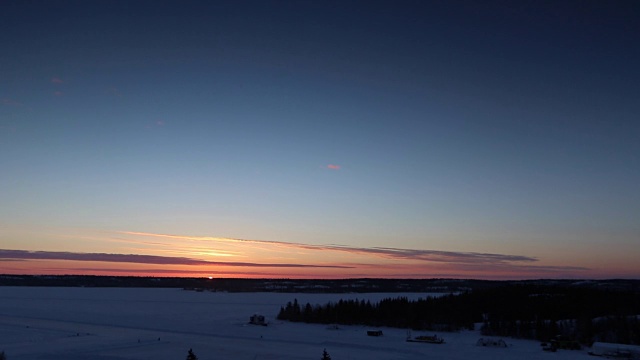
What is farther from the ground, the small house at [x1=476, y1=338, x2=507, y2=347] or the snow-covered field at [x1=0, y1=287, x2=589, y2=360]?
the small house at [x1=476, y1=338, x2=507, y2=347]

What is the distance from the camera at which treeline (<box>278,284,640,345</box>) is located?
206ft

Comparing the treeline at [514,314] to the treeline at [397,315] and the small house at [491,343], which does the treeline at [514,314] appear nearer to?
the treeline at [397,315]

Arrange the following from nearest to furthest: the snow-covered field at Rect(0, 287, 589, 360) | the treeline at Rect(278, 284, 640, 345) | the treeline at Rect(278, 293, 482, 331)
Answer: the snow-covered field at Rect(0, 287, 589, 360) → the treeline at Rect(278, 284, 640, 345) → the treeline at Rect(278, 293, 482, 331)

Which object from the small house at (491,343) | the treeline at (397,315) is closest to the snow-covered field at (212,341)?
the small house at (491,343)

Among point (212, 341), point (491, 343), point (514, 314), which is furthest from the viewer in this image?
point (514, 314)

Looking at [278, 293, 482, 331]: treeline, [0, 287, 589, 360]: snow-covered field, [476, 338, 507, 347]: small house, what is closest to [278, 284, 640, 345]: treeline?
[278, 293, 482, 331]: treeline

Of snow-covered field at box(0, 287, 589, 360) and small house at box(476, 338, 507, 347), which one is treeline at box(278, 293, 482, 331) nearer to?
snow-covered field at box(0, 287, 589, 360)

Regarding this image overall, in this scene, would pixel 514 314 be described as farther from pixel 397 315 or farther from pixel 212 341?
pixel 212 341

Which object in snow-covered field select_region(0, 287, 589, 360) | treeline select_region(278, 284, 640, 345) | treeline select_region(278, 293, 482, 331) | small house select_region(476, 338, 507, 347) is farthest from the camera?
treeline select_region(278, 293, 482, 331)

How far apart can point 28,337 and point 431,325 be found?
1748 inches

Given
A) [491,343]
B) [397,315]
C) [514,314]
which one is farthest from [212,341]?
[514,314]

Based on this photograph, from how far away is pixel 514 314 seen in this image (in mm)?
81500

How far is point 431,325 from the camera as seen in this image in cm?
7169

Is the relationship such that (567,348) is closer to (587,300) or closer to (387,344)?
(387,344)
